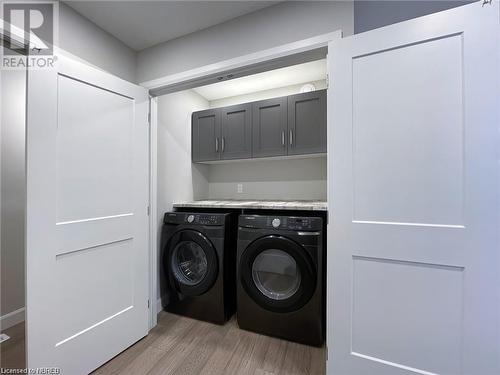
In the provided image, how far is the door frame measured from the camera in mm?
1392

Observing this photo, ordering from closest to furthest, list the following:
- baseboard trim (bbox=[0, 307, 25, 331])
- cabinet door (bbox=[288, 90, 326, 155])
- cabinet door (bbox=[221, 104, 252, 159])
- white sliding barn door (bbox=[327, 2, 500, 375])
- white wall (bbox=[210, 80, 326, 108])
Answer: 1. white sliding barn door (bbox=[327, 2, 500, 375])
2. baseboard trim (bbox=[0, 307, 25, 331])
3. cabinet door (bbox=[288, 90, 326, 155])
4. cabinet door (bbox=[221, 104, 252, 159])
5. white wall (bbox=[210, 80, 326, 108])

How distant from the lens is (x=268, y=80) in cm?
261

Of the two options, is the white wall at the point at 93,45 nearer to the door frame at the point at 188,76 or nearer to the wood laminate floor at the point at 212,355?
the door frame at the point at 188,76

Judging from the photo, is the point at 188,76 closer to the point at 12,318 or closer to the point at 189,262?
the point at 189,262

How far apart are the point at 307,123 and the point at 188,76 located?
120 cm

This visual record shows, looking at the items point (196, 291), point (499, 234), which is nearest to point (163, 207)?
point (196, 291)

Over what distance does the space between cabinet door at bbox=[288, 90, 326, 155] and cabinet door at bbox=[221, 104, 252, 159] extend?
1.54 feet

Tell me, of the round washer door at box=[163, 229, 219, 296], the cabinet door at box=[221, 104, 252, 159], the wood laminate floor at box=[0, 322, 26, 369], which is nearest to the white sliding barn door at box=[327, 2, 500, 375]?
the round washer door at box=[163, 229, 219, 296]

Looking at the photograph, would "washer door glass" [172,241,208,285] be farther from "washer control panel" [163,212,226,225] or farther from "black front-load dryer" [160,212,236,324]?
"washer control panel" [163,212,226,225]

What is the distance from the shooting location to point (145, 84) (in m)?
1.93

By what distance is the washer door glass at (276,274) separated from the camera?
5.73 ft

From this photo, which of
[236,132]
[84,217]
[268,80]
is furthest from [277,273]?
[268,80]

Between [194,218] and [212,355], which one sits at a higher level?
[194,218]

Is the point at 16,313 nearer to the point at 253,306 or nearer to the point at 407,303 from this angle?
the point at 253,306
